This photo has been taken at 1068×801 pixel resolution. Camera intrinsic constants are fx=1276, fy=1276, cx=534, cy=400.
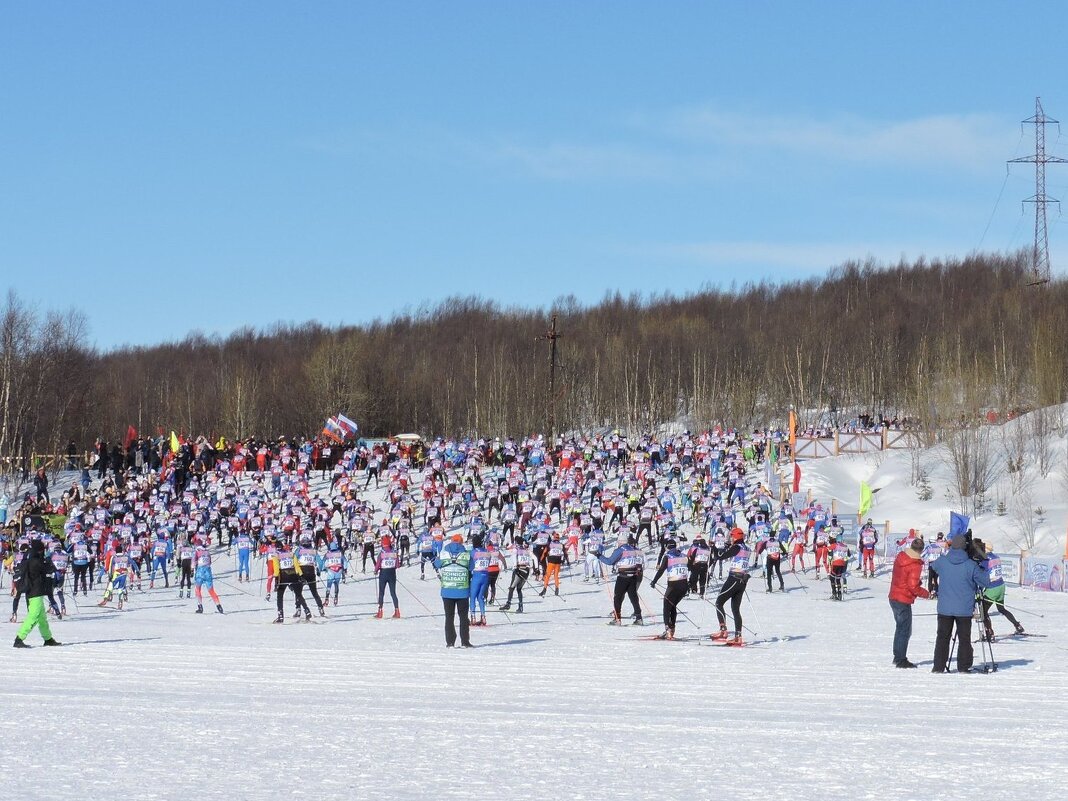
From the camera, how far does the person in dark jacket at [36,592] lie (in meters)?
16.6

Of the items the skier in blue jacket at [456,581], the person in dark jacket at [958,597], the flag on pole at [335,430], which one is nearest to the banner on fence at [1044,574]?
the person in dark jacket at [958,597]

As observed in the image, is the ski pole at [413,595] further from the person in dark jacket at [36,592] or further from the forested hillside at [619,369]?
the forested hillside at [619,369]

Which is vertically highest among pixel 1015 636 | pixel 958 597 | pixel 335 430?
pixel 335 430

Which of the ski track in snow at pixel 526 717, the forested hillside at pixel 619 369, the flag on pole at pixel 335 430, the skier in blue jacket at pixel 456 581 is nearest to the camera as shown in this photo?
the ski track in snow at pixel 526 717

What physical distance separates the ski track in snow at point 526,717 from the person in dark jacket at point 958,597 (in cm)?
38

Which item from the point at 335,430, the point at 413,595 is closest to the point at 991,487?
the point at 335,430

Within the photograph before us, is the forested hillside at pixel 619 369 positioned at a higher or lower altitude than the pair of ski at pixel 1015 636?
higher

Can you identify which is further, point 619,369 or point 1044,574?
point 619,369

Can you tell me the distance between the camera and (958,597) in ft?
43.6

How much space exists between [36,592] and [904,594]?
431 inches

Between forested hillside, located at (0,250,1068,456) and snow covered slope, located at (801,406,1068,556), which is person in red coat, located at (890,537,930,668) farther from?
forested hillside, located at (0,250,1068,456)

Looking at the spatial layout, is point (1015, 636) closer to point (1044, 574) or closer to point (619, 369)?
point (1044, 574)

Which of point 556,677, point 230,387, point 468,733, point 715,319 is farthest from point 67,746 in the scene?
point 715,319

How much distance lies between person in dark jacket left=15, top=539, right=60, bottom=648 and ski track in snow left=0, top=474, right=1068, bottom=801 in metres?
0.36
